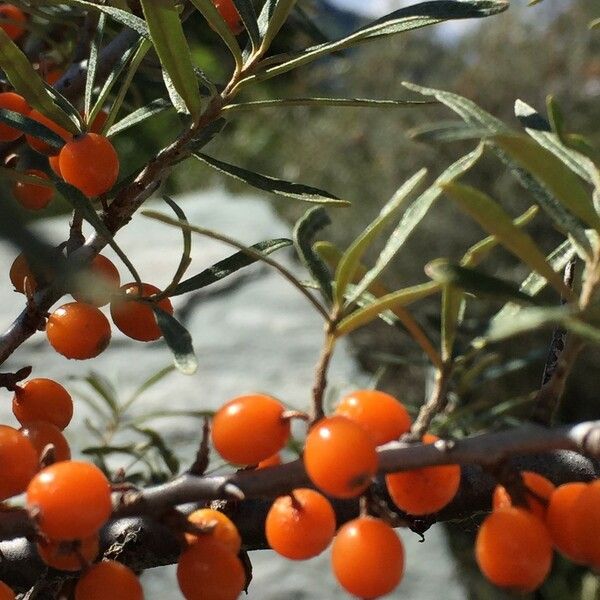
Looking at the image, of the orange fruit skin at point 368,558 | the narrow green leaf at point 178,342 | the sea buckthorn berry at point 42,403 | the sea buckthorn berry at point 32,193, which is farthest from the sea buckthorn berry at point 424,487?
the sea buckthorn berry at point 32,193

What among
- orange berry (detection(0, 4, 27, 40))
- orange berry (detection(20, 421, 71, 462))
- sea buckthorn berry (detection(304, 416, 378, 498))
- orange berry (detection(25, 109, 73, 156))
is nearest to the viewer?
sea buckthorn berry (detection(304, 416, 378, 498))

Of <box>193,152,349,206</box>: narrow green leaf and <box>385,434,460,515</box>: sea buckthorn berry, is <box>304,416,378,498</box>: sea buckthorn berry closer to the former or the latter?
<box>385,434,460,515</box>: sea buckthorn berry

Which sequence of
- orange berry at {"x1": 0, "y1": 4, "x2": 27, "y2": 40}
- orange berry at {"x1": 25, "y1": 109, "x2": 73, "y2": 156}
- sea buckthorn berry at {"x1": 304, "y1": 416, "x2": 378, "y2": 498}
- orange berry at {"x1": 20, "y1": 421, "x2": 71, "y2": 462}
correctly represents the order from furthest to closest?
orange berry at {"x1": 0, "y1": 4, "x2": 27, "y2": 40} < orange berry at {"x1": 25, "y1": 109, "x2": 73, "y2": 156} < orange berry at {"x1": 20, "y1": 421, "x2": 71, "y2": 462} < sea buckthorn berry at {"x1": 304, "y1": 416, "x2": 378, "y2": 498}

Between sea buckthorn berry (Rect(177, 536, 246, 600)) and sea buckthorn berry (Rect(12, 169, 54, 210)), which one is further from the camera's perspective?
sea buckthorn berry (Rect(12, 169, 54, 210))

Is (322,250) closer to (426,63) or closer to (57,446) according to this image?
(57,446)

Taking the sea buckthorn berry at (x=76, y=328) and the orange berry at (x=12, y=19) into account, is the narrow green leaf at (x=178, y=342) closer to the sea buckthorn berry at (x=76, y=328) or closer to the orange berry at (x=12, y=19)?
the sea buckthorn berry at (x=76, y=328)

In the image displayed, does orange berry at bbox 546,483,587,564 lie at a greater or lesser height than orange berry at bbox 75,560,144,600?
greater

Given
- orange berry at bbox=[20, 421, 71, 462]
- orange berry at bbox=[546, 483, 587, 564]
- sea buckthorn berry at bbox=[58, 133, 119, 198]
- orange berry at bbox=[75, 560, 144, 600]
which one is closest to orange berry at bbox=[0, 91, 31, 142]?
sea buckthorn berry at bbox=[58, 133, 119, 198]
